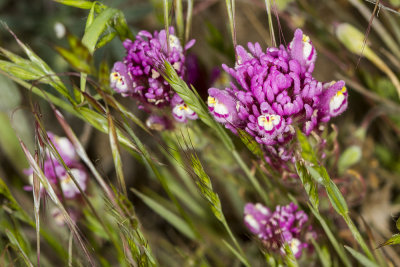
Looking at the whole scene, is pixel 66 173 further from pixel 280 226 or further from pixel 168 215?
pixel 280 226

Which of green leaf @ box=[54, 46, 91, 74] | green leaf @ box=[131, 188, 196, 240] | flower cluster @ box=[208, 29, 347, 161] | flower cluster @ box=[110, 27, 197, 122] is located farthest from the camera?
green leaf @ box=[131, 188, 196, 240]

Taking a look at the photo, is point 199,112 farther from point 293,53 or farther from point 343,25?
point 343,25

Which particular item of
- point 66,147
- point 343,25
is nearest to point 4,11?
point 66,147

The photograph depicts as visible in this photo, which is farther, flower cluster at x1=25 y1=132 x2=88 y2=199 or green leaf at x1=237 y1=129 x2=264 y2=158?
flower cluster at x1=25 y1=132 x2=88 y2=199

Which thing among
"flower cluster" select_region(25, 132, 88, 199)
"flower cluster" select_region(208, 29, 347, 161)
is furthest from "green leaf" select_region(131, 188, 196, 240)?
"flower cluster" select_region(208, 29, 347, 161)

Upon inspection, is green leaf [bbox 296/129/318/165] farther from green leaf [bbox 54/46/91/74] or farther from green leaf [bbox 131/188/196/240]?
green leaf [bbox 131/188/196/240]

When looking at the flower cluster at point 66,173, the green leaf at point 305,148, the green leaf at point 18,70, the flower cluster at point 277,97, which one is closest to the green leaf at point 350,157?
the flower cluster at point 277,97
